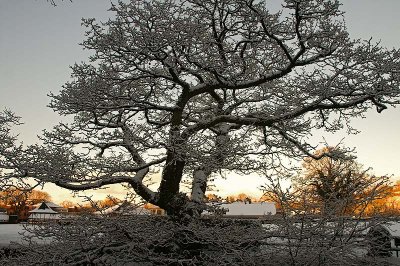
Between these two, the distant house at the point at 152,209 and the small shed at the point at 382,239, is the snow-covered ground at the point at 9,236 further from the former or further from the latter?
the small shed at the point at 382,239

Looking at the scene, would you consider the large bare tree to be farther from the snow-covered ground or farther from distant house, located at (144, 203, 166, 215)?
the snow-covered ground

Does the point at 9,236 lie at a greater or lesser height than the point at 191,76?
lesser

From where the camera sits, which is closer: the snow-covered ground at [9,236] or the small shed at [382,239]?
the small shed at [382,239]

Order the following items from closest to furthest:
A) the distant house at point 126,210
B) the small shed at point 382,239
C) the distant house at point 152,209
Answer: the small shed at point 382,239 < the distant house at point 126,210 < the distant house at point 152,209

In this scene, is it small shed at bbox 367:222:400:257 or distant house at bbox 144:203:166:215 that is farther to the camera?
distant house at bbox 144:203:166:215

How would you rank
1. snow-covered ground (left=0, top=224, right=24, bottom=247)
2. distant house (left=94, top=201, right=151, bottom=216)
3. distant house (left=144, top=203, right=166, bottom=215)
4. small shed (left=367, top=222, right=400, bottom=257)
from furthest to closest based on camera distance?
snow-covered ground (left=0, top=224, right=24, bottom=247) < distant house (left=144, top=203, right=166, bottom=215) < distant house (left=94, top=201, right=151, bottom=216) < small shed (left=367, top=222, right=400, bottom=257)

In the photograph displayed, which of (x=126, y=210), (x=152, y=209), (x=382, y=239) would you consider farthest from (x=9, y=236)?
(x=382, y=239)

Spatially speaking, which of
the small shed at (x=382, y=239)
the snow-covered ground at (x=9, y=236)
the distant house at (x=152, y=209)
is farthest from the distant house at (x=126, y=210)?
the snow-covered ground at (x=9, y=236)

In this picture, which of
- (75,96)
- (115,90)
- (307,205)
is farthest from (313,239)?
(75,96)

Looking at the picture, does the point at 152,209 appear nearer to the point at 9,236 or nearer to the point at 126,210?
the point at 126,210

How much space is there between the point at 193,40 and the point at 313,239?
4.95m

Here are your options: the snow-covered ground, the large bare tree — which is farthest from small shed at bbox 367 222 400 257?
the snow-covered ground

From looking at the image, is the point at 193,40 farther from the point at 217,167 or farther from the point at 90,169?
the point at 90,169

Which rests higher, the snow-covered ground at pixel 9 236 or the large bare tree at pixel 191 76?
the large bare tree at pixel 191 76
